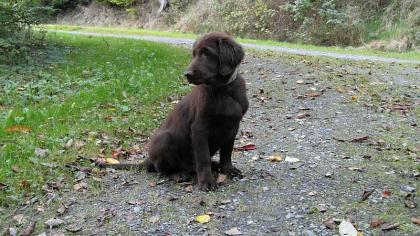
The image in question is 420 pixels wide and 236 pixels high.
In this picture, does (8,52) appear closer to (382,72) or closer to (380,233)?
(382,72)

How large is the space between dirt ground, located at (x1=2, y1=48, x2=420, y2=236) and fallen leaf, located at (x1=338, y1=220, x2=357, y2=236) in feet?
0.18

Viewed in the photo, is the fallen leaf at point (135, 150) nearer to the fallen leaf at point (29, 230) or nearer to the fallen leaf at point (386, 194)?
the fallen leaf at point (29, 230)

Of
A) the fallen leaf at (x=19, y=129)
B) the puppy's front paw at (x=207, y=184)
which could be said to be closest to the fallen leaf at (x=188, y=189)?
the puppy's front paw at (x=207, y=184)

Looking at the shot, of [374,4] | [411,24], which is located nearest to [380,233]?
[411,24]

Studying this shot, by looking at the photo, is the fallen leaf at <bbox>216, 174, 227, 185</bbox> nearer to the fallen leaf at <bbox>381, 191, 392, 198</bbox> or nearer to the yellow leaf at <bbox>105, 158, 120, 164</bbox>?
the yellow leaf at <bbox>105, 158, 120, 164</bbox>

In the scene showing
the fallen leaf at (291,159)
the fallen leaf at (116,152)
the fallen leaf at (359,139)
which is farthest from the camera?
the fallen leaf at (359,139)

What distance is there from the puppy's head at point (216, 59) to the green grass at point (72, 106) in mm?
1844

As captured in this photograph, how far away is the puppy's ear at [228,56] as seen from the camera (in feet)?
14.6

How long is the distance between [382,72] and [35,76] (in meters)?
7.48

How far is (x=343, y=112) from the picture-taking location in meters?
7.86

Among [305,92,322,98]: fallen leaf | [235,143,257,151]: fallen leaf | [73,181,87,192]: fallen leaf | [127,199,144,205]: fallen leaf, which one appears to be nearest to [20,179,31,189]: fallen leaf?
[73,181,87,192]: fallen leaf

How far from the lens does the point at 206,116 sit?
4.58 m

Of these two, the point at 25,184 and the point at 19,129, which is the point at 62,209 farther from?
the point at 19,129

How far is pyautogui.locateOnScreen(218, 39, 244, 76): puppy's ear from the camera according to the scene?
4.46m
